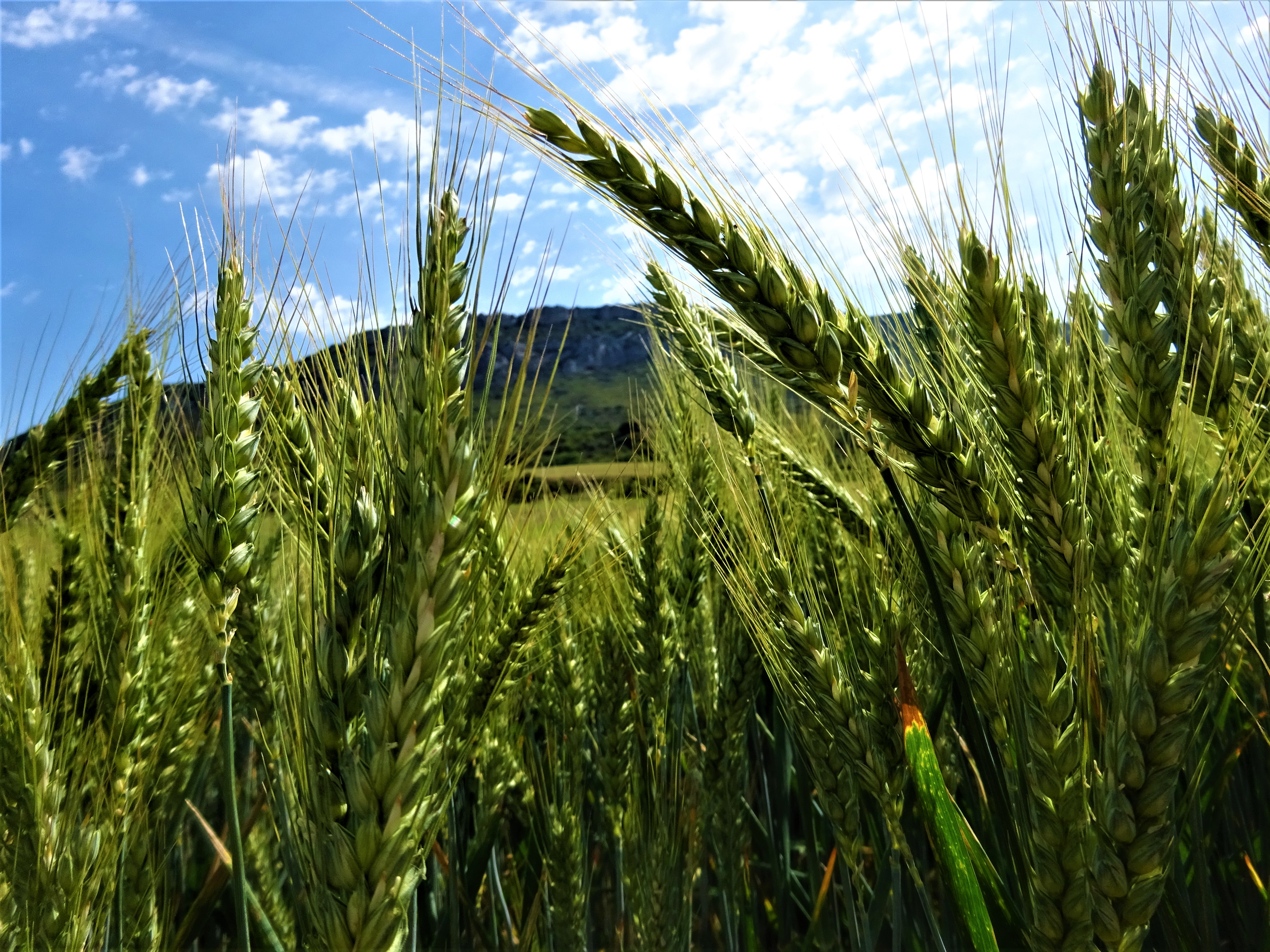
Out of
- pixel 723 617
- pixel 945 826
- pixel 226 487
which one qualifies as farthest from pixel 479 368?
pixel 723 617

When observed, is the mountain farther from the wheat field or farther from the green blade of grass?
the green blade of grass

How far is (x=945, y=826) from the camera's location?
39.3 inches

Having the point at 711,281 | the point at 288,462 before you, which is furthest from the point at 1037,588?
the point at 288,462

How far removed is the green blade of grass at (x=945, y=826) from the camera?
93cm

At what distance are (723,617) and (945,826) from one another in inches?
60.0

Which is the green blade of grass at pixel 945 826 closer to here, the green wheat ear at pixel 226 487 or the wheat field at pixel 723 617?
the wheat field at pixel 723 617

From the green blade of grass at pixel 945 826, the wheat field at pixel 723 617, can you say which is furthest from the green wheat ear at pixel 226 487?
the green blade of grass at pixel 945 826

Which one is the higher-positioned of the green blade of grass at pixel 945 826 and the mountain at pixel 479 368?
the mountain at pixel 479 368

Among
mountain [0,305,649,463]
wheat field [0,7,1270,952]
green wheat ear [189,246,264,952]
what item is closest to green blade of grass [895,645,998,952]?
wheat field [0,7,1270,952]

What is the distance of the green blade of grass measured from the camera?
0.93 m

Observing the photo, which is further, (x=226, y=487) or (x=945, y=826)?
(x=226, y=487)

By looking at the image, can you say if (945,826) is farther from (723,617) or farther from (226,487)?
(723,617)

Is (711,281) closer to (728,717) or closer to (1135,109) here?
(1135,109)

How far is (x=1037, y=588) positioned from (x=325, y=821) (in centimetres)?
100
